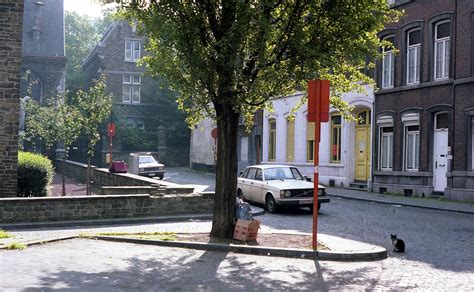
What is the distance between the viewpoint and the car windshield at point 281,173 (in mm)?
18516

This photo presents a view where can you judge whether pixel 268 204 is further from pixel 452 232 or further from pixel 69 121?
pixel 69 121

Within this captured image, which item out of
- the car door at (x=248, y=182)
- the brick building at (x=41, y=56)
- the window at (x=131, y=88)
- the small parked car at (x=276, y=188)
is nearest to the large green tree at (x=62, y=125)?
the car door at (x=248, y=182)

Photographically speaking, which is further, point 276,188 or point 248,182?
point 248,182

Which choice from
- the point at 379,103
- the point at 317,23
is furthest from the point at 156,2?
the point at 379,103

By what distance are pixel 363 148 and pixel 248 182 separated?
1089 centimetres

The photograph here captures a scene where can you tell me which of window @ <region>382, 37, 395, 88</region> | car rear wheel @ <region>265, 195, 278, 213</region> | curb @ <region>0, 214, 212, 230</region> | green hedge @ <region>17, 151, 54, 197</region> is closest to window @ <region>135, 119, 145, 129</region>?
window @ <region>382, 37, 395, 88</region>

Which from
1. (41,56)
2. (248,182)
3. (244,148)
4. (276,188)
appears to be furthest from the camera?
(41,56)

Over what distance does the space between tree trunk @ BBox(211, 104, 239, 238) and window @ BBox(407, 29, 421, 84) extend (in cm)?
1505

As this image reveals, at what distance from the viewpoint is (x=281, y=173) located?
18688 mm

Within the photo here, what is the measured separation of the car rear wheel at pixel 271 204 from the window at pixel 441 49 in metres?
9.68

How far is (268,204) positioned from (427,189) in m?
8.46

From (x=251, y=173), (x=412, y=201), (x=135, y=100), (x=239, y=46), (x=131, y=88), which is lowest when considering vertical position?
(x=412, y=201)

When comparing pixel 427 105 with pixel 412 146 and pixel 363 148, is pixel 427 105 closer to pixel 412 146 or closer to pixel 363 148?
pixel 412 146

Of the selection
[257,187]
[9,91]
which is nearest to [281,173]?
[257,187]
